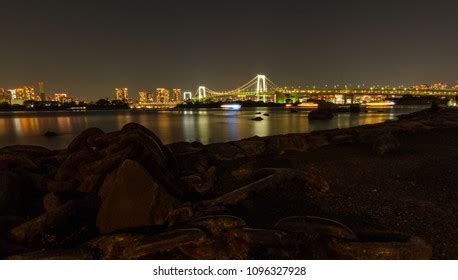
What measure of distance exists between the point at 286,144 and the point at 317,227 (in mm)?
5452

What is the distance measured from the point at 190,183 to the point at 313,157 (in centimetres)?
343

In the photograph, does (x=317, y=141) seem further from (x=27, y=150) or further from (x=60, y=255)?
(x=60, y=255)

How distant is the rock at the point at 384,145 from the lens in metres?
7.28

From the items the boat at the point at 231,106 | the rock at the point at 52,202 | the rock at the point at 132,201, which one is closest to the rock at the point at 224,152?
the rock at the point at 132,201

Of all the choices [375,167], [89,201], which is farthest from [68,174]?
[375,167]

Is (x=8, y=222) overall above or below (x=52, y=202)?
below

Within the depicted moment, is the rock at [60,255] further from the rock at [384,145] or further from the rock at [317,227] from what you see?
the rock at [384,145]

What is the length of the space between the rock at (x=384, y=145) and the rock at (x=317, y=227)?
456 centimetres

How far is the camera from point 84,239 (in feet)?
12.1

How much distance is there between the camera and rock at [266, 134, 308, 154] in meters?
8.27

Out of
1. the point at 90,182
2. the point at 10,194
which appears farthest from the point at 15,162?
the point at 90,182

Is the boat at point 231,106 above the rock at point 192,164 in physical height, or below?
below

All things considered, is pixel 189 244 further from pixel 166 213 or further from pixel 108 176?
pixel 108 176

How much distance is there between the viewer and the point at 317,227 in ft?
10.4
